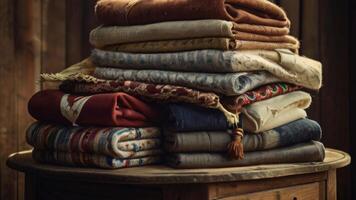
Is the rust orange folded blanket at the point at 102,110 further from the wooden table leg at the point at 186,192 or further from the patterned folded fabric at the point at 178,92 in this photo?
the wooden table leg at the point at 186,192

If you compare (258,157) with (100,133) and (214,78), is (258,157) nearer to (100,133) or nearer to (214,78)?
(214,78)

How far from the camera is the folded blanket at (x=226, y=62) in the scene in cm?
128

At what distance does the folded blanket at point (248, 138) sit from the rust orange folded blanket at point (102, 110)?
0.24 feet

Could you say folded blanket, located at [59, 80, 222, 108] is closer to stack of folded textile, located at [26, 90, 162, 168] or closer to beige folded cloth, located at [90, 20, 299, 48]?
stack of folded textile, located at [26, 90, 162, 168]

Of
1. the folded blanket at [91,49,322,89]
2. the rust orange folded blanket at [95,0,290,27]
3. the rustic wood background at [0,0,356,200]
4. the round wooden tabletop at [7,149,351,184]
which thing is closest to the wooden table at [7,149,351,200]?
the round wooden tabletop at [7,149,351,184]

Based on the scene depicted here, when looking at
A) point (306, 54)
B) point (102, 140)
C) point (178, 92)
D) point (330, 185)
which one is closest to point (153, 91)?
point (178, 92)

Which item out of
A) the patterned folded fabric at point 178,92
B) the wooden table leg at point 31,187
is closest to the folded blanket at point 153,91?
the patterned folded fabric at point 178,92

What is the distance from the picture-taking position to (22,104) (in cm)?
198

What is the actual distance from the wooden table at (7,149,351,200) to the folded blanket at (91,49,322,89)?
0.72 ft

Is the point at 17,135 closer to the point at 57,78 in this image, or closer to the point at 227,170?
the point at 57,78

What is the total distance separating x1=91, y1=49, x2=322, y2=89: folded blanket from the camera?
1.28m

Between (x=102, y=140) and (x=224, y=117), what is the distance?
0.90 feet

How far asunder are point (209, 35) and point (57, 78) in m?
0.39

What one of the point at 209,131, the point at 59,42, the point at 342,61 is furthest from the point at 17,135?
the point at 342,61
